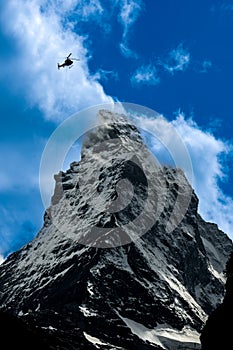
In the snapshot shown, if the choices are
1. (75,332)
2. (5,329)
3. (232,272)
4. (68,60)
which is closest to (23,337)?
(5,329)

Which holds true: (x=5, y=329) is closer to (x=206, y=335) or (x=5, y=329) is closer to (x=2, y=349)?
(x=2, y=349)

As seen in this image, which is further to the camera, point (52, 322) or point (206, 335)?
point (52, 322)

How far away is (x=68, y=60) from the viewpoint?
274 ft

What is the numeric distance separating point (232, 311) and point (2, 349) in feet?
63.7

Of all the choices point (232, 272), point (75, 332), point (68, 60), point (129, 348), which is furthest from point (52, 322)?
point (232, 272)

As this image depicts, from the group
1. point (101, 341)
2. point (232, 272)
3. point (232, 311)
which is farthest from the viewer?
point (101, 341)

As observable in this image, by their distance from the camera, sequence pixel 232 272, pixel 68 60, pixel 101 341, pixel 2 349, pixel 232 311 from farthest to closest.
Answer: pixel 101 341 < pixel 68 60 < pixel 232 272 < pixel 232 311 < pixel 2 349

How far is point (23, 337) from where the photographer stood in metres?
56.3

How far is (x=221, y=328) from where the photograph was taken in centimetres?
5591

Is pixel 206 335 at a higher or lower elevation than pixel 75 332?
Answer: lower

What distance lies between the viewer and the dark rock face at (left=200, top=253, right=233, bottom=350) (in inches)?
2137

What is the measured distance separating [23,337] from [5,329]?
1.80 meters

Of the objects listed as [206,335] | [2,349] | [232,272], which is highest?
[232,272]

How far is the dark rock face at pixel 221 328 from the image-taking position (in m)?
54.3
